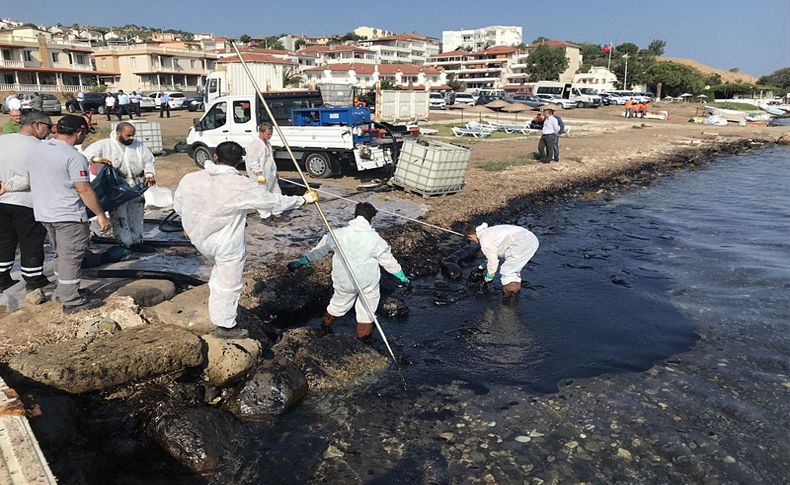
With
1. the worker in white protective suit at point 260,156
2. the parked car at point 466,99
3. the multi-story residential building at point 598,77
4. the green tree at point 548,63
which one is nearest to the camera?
the worker in white protective suit at point 260,156

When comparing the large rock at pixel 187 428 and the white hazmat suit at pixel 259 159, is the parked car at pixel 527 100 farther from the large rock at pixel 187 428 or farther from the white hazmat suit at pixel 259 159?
the large rock at pixel 187 428

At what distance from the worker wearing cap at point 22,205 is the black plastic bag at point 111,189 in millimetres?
962

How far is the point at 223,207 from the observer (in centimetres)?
454

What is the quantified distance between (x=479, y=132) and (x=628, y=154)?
21.8 ft

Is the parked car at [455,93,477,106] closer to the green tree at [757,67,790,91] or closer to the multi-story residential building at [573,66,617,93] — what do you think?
the multi-story residential building at [573,66,617,93]

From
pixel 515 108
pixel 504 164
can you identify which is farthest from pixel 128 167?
pixel 515 108

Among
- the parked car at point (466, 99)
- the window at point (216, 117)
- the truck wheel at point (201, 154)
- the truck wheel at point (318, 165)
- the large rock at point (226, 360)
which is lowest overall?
the large rock at point (226, 360)

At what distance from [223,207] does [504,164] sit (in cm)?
1277

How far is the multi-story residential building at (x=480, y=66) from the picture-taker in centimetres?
9728

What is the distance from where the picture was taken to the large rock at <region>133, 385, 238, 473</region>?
4.02 metres

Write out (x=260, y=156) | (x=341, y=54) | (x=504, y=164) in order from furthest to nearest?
(x=341, y=54)
(x=504, y=164)
(x=260, y=156)

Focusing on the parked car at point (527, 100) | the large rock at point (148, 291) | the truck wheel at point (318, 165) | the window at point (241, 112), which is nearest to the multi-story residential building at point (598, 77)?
the parked car at point (527, 100)

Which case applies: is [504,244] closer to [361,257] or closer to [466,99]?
[361,257]

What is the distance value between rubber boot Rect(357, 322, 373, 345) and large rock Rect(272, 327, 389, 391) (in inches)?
10.6
